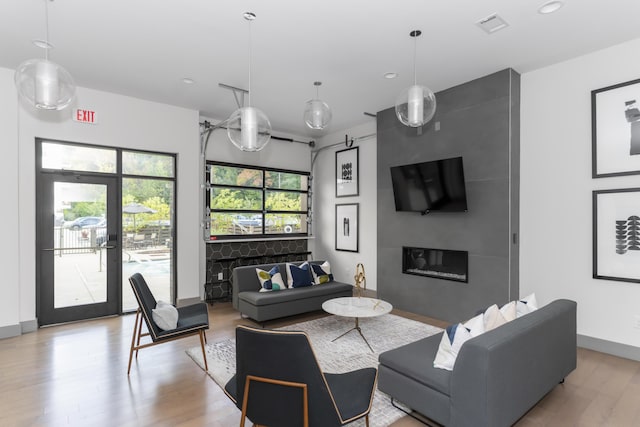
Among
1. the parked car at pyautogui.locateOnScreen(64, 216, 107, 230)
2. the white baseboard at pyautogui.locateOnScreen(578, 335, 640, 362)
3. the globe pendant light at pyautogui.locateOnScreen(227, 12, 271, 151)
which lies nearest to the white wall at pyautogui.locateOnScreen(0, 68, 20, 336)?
the parked car at pyautogui.locateOnScreen(64, 216, 107, 230)

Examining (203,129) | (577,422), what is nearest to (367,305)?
(577,422)

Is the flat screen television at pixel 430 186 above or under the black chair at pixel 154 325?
above

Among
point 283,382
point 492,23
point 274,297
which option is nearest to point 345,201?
point 274,297

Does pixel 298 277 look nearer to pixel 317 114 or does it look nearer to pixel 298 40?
pixel 317 114

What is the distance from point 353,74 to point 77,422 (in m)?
4.31

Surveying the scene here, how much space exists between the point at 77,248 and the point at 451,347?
495 cm

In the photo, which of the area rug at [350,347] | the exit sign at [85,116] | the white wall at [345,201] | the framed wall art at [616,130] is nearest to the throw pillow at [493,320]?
the area rug at [350,347]

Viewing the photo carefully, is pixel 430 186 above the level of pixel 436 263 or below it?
above

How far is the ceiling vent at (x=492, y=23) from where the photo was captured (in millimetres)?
3074

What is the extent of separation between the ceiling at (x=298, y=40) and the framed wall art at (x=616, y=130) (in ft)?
1.74

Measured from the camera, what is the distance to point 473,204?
4.46m

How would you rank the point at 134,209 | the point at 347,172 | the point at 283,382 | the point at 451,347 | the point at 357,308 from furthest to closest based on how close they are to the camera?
the point at 347,172
the point at 134,209
the point at 357,308
the point at 451,347
the point at 283,382

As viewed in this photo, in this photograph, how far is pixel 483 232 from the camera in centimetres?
435

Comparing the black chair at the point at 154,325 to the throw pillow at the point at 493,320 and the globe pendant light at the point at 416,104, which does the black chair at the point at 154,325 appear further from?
the globe pendant light at the point at 416,104
